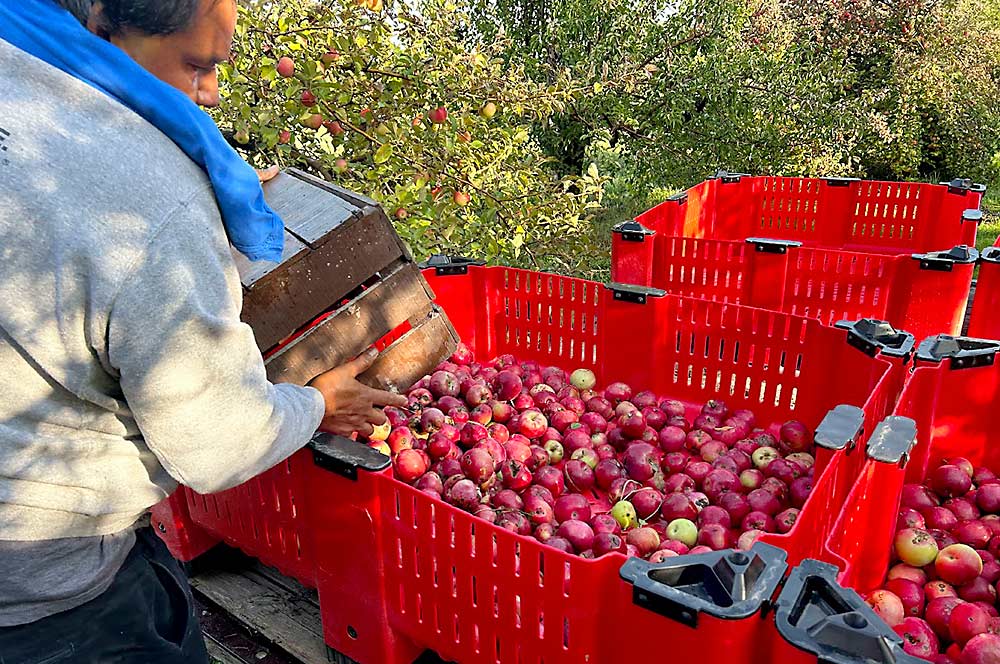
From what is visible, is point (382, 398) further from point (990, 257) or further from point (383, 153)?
point (990, 257)

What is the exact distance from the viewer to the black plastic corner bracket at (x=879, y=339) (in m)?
2.22

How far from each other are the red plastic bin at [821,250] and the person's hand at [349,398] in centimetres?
204

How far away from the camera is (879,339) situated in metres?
2.32

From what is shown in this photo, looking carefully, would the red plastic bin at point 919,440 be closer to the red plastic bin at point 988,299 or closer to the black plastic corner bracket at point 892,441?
the black plastic corner bracket at point 892,441

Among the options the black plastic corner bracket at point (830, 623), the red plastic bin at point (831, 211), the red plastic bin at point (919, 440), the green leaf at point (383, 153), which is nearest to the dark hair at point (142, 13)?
the black plastic corner bracket at point (830, 623)

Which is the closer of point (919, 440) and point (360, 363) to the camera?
point (360, 363)

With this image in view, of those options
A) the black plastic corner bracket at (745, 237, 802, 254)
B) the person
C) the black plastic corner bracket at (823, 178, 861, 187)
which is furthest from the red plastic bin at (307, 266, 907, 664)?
the black plastic corner bracket at (823, 178, 861, 187)

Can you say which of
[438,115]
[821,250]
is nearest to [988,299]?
[821,250]

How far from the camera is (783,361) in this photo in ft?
8.89

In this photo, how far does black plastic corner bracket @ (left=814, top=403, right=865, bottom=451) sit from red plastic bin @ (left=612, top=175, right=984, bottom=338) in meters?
1.53

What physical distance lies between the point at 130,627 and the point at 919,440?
226 cm

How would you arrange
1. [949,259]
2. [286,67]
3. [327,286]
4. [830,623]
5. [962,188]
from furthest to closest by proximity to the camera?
[962,188], [286,67], [949,259], [327,286], [830,623]

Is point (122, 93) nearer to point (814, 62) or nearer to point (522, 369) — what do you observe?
point (522, 369)

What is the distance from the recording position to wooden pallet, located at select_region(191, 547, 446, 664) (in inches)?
87.5
